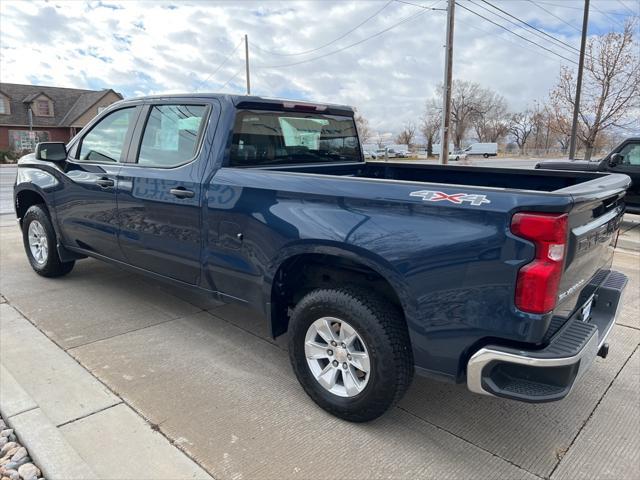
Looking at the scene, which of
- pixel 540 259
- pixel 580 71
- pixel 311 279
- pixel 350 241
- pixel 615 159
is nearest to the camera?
pixel 540 259

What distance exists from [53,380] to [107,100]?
45035 mm

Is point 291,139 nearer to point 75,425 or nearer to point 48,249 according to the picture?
point 75,425

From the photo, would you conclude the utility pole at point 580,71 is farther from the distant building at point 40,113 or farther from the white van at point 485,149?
the white van at point 485,149

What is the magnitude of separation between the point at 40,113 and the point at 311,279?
47.5 m

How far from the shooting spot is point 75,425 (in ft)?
8.82

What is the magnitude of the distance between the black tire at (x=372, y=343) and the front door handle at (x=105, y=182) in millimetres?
2184

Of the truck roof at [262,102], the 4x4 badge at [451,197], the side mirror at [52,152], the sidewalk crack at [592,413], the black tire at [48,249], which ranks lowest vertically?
the sidewalk crack at [592,413]

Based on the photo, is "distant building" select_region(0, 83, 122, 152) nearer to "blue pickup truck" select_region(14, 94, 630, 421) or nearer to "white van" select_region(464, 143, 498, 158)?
"blue pickup truck" select_region(14, 94, 630, 421)

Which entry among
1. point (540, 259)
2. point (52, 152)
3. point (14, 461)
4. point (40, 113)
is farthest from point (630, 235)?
point (40, 113)

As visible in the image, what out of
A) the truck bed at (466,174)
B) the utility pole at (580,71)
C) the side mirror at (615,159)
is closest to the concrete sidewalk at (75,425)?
the truck bed at (466,174)

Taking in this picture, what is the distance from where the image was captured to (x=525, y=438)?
2703 mm

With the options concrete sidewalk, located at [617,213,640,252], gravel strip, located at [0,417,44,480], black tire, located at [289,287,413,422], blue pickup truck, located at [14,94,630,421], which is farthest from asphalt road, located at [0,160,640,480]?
concrete sidewalk, located at [617,213,640,252]

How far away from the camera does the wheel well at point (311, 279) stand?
2766 mm

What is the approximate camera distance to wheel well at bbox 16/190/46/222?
17.3ft
